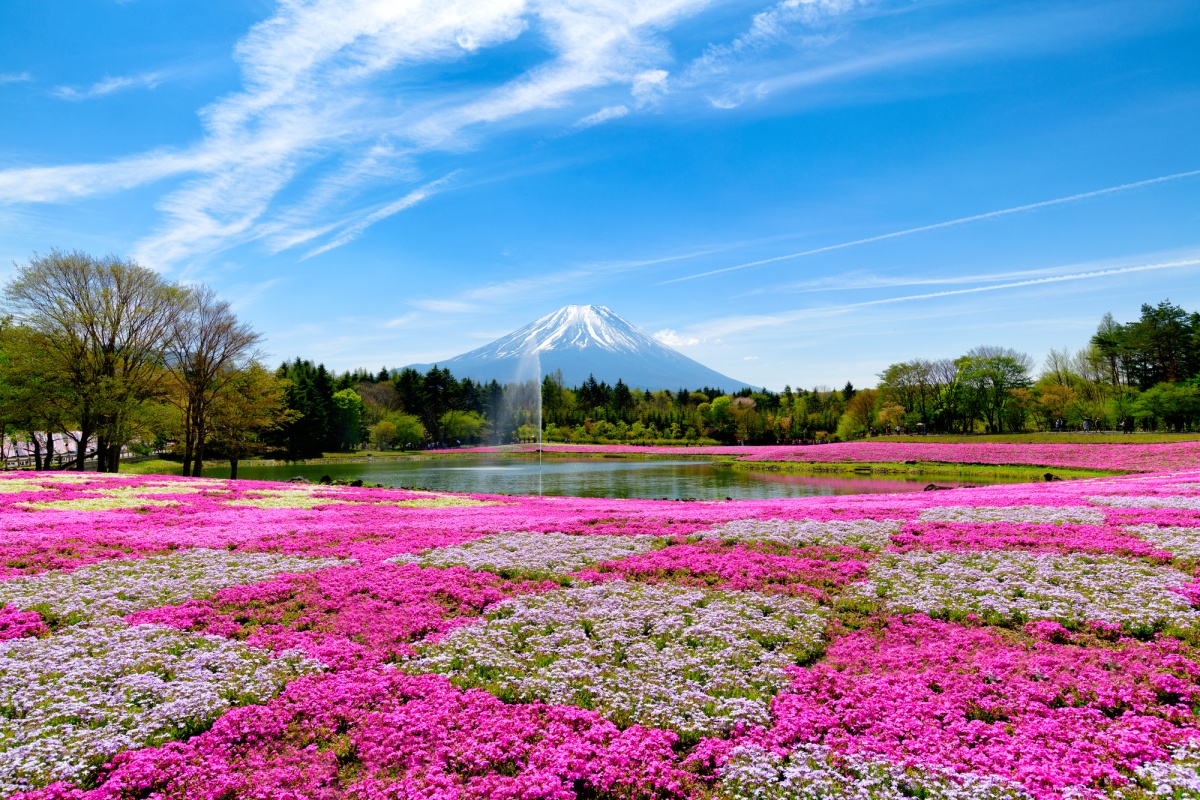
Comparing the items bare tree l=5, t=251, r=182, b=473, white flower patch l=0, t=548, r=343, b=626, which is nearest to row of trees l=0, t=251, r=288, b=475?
bare tree l=5, t=251, r=182, b=473

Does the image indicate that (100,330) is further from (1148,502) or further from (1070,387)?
(1070,387)

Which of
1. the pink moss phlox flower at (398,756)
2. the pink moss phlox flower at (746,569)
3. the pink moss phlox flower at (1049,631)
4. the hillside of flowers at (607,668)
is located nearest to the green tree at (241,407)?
the hillside of flowers at (607,668)

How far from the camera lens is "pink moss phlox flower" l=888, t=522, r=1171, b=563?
40.5 ft

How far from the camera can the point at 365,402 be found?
11738 centimetres

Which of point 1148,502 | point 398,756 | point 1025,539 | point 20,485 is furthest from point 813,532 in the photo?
point 20,485

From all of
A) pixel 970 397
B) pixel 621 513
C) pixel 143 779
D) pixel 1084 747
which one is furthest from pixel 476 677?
pixel 970 397

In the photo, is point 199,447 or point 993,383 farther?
point 993,383

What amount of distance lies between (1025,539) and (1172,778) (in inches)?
379

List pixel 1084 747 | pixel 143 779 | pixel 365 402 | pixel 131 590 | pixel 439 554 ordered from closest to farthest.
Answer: pixel 143 779
pixel 1084 747
pixel 131 590
pixel 439 554
pixel 365 402

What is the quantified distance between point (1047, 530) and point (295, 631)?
16.4 metres

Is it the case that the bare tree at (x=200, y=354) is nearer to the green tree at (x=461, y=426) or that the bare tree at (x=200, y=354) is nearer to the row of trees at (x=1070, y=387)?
the green tree at (x=461, y=426)

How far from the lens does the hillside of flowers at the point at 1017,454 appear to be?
45594 millimetres

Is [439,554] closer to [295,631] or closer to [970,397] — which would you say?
[295,631]

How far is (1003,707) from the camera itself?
20.7 ft
